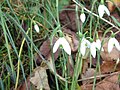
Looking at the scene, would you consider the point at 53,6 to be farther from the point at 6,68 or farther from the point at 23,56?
the point at 6,68

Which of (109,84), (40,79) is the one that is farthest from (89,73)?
(40,79)

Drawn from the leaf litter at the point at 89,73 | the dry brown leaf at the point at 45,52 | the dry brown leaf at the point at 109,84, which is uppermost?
the dry brown leaf at the point at 45,52

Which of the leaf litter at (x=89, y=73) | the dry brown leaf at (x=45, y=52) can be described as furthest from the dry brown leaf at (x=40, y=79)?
the dry brown leaf at (x=45, y=52)

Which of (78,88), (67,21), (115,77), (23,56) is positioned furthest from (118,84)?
(67,21)

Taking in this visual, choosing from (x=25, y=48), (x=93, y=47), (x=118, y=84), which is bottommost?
(x=118, y=84)

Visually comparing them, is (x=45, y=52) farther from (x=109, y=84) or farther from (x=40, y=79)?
(x=109, y=84)

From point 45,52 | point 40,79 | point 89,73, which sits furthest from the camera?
point 45,52

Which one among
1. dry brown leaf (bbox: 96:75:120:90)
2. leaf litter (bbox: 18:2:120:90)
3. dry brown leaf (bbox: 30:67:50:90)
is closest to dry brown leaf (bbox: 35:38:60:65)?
leaf litter (bbox: 18:2:120:90)

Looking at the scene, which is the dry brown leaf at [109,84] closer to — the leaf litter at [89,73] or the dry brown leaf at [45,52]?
the leaf litter at [89,73]
